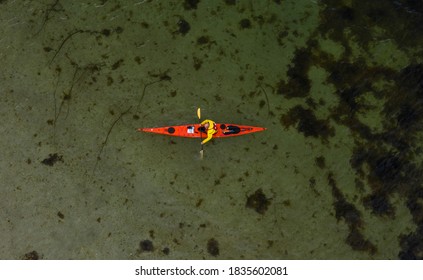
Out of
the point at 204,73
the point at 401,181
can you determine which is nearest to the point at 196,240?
the point at 204,73

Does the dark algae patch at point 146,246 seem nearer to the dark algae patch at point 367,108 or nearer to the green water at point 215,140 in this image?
the green water at point 215,140

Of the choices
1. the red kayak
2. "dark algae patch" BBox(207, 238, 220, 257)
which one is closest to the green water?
"dark algae patch" BBox(207, 238, 220, 257)

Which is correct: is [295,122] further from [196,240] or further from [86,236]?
[86,236]

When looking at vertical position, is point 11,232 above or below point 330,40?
below

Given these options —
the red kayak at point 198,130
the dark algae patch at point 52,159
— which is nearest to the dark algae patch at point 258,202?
the red kayak at point 198,130

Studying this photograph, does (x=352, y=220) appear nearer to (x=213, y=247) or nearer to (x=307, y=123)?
(x=307, y=123)
